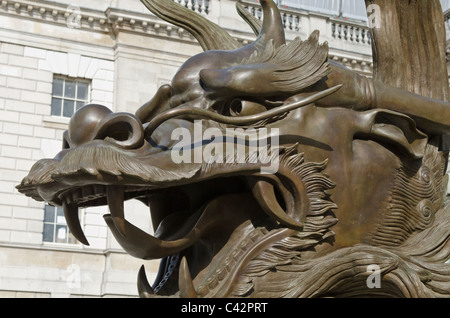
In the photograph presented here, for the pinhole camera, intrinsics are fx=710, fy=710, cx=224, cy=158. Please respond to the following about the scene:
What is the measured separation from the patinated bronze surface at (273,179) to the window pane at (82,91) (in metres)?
13.3

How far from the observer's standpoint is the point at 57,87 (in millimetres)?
14648

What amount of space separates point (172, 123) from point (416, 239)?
0.73 meters

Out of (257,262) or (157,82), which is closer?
(257,262)

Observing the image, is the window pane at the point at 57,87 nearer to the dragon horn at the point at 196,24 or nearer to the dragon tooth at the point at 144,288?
the dragon horn at the point at 196,24

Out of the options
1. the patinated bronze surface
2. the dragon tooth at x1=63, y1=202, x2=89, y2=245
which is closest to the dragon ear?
the patinated bronze surface

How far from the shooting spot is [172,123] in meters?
1.60

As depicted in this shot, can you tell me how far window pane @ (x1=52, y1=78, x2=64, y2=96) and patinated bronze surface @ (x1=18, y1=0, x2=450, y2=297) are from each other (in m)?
13.2

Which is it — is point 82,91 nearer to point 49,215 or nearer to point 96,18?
point 96,18

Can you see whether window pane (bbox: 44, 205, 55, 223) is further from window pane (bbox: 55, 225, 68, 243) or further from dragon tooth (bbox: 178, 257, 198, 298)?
dragon tooth (bbox: 178, 257, 198, 298)

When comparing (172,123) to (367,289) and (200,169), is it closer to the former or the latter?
(200,169)

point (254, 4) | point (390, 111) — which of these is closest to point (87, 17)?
point (254, 4)

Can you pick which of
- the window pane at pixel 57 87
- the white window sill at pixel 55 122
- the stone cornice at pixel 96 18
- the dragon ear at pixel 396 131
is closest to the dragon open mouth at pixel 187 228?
the dragon ear at pixel 396 131

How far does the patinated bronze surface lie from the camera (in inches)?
60.4
